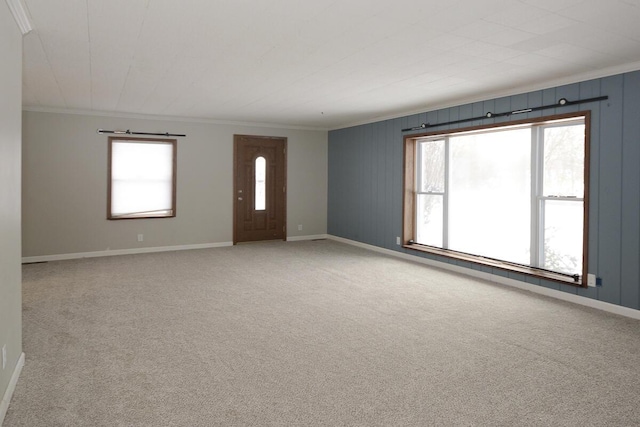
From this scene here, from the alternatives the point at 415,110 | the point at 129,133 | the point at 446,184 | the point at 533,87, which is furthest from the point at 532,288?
the point at 129,133

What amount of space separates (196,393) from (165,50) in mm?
2765

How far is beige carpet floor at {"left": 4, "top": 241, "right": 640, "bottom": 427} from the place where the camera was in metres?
2.39

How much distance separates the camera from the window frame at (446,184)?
4.48m

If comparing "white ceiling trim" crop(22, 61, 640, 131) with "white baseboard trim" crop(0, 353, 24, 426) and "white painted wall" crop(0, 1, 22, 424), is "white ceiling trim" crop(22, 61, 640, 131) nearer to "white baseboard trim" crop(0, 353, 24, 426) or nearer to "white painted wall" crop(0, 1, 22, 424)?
"white painted wall" crop(0, 1, 22, 424)

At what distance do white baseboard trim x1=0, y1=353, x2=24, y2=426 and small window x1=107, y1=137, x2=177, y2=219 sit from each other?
4.71 m

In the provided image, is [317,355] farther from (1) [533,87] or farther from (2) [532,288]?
(1) [533,87]

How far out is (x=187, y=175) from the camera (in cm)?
784

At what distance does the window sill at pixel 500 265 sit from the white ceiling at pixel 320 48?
209 centimetres

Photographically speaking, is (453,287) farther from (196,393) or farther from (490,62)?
(196,393)

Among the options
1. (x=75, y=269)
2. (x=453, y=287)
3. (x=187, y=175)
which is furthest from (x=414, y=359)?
(x=187, y=175)

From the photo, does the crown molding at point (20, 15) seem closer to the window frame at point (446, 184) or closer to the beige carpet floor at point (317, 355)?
the beige carpet floor at point (317, 355)

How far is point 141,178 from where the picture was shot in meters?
7.48

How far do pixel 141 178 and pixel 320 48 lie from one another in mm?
4966

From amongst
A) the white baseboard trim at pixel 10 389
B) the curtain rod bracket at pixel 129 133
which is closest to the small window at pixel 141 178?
the curtain rod bracket at pixel 129 133
